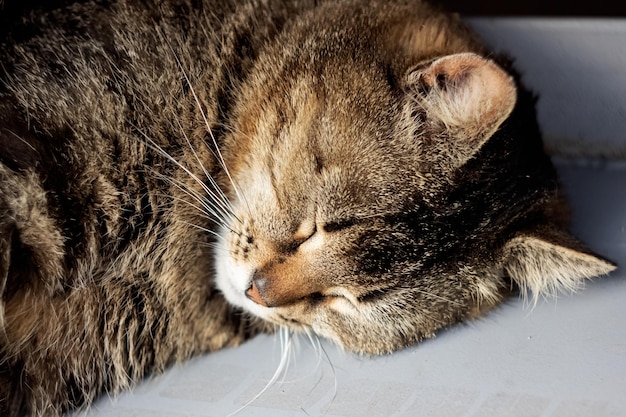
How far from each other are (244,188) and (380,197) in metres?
0.29

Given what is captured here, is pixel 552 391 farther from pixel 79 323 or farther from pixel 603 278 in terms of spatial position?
pixel 79 323

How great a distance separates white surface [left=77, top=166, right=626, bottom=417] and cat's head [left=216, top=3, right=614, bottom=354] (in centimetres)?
6

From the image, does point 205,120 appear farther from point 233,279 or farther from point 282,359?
point 282,359

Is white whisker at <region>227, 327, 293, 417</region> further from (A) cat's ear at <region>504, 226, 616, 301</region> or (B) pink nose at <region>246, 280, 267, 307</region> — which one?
(A) cat's ear at <region>504, 226, 616, 301</region>

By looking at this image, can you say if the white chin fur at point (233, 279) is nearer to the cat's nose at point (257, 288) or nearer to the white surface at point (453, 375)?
the cat's nose at point (257, 288)

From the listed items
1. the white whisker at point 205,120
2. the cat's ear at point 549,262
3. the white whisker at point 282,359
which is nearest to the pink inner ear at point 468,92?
the cat's ear at point 549,262

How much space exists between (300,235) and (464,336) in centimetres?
41

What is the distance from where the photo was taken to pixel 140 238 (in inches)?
56.3

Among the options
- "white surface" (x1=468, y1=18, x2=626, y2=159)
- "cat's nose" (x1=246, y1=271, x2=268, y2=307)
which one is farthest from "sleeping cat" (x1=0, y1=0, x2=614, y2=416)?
"white surface" (x1=468, y1=18, x2=626, y2=159)

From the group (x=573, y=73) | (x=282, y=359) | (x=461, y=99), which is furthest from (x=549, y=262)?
(x=573, y=73)

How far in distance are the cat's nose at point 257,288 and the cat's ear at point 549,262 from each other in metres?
0.47

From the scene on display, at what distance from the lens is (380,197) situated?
51.3 inches

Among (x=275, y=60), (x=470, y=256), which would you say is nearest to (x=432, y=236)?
(x=470, y=256)

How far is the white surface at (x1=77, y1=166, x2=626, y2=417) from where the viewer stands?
1327 millimetres
